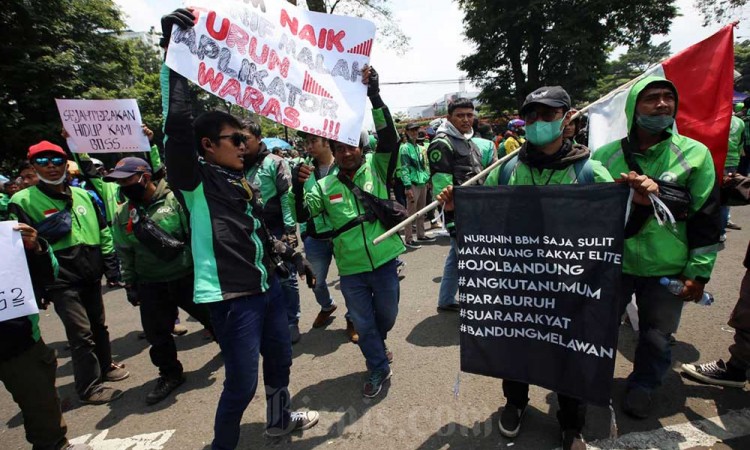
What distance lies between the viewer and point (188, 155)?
78.9 inches

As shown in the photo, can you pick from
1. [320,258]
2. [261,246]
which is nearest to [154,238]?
[261,246]

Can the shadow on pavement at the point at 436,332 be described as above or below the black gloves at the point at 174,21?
below

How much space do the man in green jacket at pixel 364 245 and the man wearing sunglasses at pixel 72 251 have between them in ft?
6.61

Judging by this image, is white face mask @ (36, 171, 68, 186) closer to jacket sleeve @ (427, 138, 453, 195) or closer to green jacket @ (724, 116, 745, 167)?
jacket sleeve @ (427, 138, 453, 195)

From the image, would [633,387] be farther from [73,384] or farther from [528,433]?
[73,384]

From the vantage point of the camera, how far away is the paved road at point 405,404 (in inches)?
97.5

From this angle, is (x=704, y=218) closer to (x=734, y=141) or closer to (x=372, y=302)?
(x=372, y=302)

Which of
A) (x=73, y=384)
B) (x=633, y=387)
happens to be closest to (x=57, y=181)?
(x=73, y=384)

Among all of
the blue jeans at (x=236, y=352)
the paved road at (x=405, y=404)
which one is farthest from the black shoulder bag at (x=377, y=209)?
the paved road at (x=405, y=404)

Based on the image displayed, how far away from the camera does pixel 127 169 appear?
3.18 metres

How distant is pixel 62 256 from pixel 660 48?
111 meters

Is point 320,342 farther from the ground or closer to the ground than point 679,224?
closer to the ground

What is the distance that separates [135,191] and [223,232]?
1614mm

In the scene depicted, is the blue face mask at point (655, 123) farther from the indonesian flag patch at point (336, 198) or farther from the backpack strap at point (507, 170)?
the indonesian flag patch at point (336, 198)
